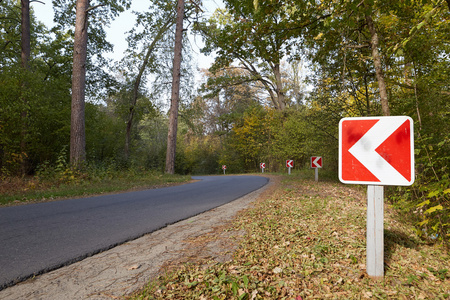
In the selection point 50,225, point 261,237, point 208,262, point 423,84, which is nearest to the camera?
point 208,262

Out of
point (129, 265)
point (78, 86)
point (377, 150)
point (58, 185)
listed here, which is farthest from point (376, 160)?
point (78, 86)

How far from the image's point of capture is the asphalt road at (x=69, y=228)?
2.90m

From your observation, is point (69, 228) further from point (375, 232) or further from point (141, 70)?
point (141, 70)

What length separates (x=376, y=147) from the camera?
7.93 feet

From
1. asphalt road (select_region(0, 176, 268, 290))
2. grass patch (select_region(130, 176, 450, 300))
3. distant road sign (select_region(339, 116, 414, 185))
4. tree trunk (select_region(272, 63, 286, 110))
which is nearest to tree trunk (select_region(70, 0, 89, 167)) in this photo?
asphalt road (select_region(0, 176, 268, 290))

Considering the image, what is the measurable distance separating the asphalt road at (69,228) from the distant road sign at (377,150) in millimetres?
3201

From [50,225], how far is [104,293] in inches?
Result: 115

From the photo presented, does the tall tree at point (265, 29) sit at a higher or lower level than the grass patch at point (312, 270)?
higher

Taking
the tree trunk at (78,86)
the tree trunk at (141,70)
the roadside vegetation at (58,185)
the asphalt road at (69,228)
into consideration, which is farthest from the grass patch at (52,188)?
the tree trunk at (141,70)

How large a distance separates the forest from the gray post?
2.90 ft

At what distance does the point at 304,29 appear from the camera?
5914mm

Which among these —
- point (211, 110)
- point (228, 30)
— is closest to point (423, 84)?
point (228, 30)

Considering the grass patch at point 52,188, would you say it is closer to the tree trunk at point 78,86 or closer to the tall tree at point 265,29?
the tree trunk at point 78,86

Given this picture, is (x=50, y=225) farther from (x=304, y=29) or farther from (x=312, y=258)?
(x=304, y=29)
